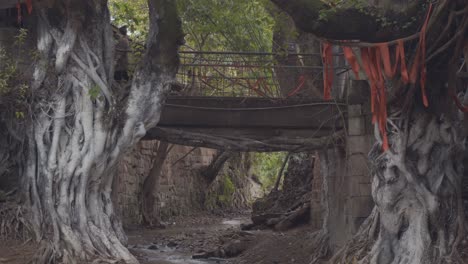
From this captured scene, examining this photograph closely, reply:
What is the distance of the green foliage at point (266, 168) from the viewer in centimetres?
2698

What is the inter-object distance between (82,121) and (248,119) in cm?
295

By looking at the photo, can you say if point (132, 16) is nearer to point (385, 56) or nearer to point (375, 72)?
point (375, 72)

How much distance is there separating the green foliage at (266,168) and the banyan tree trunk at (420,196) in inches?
705

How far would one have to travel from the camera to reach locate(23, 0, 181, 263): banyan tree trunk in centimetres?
954

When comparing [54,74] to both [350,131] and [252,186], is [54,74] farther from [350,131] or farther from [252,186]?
[252,186]

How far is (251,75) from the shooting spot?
12.8 meters

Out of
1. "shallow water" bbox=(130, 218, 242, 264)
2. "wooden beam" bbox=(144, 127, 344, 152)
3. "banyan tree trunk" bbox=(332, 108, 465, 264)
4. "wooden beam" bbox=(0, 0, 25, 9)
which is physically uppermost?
"wooden beam" bbox=(0, 0, 25, 9)

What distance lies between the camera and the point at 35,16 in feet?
34.5

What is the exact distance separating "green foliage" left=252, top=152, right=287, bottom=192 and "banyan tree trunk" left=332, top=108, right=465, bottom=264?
17910mm

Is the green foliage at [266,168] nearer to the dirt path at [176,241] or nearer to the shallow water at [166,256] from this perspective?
the dirt path at [176,241]

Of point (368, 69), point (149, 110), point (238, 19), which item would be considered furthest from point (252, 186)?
point (368, 69)

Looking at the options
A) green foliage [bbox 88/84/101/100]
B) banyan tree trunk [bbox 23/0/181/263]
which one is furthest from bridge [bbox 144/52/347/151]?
green foliage [bbox 88/84/101/100]

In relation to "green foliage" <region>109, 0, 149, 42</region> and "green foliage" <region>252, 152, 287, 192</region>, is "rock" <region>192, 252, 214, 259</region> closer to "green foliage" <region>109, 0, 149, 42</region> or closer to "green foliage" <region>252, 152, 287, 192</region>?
"green foliage" <region>109, 0, 149, 42</region>

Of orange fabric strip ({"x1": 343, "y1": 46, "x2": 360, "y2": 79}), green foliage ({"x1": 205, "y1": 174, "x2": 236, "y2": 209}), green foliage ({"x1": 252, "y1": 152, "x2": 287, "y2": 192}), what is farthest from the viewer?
green foliage ({"x1": 252, "y1": 152, "x2": 287, "y2": 192})
